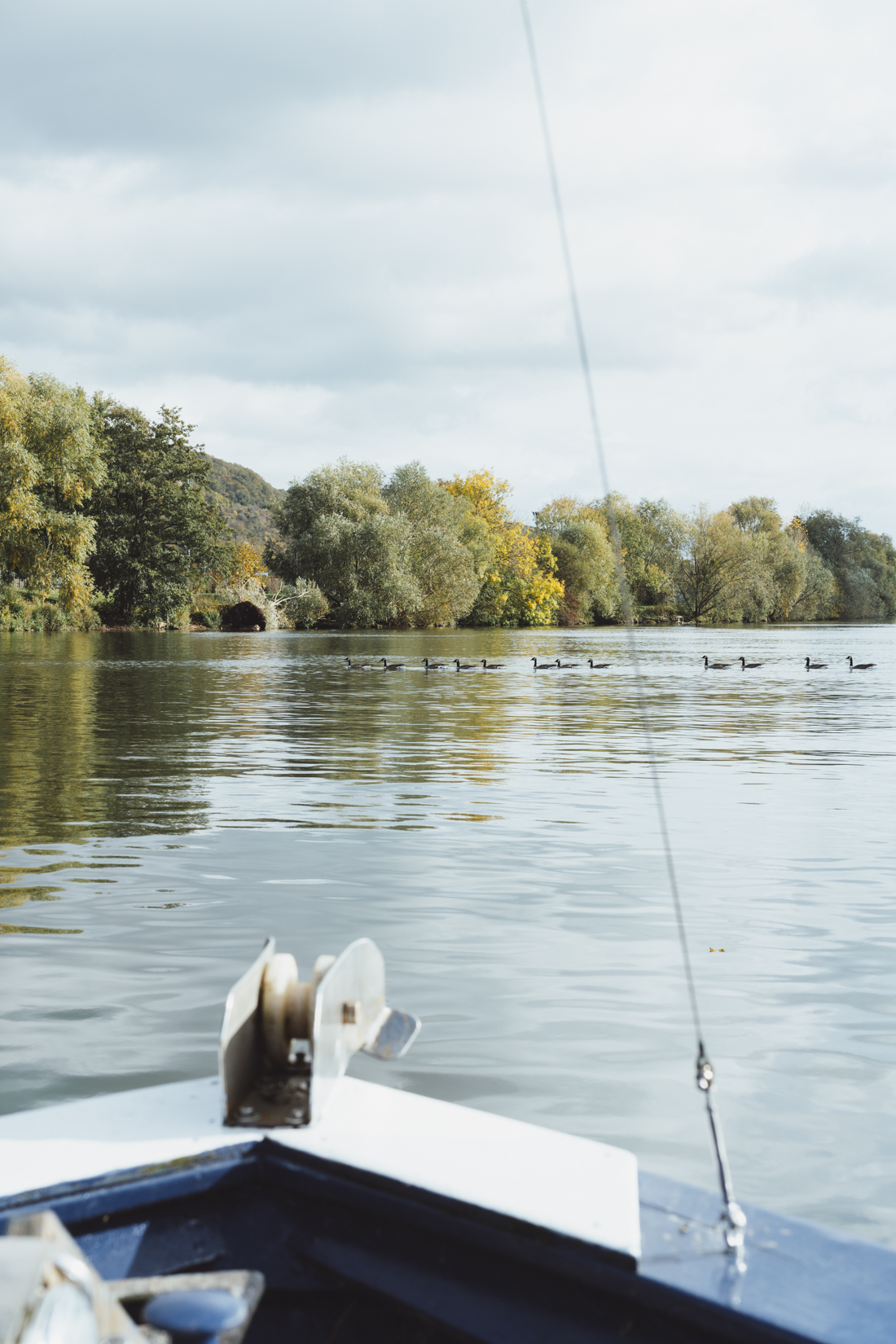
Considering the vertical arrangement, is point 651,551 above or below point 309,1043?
above

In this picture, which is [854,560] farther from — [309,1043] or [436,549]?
[309,1043]

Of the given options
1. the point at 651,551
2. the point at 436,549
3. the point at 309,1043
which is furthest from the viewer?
the point at 651,551

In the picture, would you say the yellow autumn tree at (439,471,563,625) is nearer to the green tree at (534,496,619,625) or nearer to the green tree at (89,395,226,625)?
the green tree at (534,496,619,625)

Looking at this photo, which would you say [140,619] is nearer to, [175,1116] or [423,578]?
[423,578]

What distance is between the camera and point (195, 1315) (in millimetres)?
1812

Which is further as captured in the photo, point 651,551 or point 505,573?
point 651,551

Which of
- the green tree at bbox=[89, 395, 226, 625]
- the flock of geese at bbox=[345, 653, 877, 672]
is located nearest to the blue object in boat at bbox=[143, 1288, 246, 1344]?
the flock of geese at bbox=[345, 653, 877, 672]

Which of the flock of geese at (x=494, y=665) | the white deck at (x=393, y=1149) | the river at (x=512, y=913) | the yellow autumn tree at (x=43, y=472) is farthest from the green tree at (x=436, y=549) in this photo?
the white deck at (x=393, y=1149)

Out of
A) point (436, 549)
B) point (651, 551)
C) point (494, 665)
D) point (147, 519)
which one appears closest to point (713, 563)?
point (651, 551)

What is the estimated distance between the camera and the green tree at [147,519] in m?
64.3

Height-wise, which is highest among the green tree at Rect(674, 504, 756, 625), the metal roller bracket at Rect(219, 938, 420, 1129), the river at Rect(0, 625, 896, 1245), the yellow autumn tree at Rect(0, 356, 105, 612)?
the yellow autumn tree at Rect(0, 356, 105, 612)

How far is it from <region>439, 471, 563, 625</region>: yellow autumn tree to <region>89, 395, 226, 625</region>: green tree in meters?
23.6

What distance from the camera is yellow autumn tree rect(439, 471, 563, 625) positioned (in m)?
84.6

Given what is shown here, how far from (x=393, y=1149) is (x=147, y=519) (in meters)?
66.2
